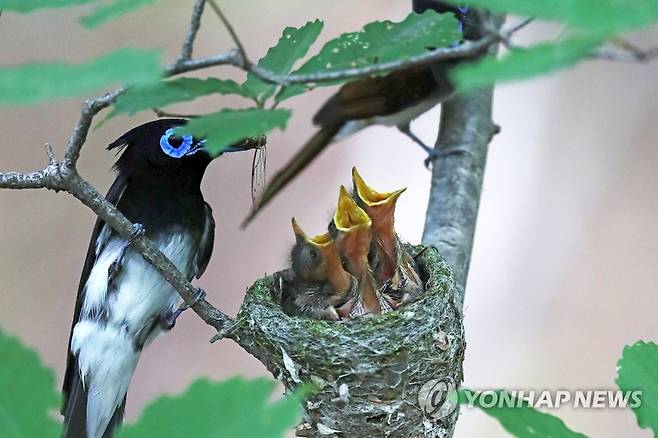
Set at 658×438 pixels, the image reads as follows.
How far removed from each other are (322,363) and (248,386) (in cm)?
97

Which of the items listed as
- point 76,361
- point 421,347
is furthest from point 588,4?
point 76,361

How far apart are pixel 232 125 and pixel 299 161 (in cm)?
82

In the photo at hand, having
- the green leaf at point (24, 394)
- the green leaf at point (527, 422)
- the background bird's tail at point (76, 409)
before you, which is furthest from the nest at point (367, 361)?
the green leaf at point (24, 394)

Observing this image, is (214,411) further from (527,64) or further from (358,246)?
(358,246)

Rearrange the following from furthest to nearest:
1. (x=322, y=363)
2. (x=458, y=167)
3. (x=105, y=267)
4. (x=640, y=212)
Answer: (x=640, y=212) < (x=458, y=167) < (x=105, y=267) < (x=322, y=363)

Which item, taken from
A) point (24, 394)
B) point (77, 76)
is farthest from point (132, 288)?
point (77, 76)

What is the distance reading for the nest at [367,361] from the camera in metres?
1.51

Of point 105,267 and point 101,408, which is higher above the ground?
point 105,267

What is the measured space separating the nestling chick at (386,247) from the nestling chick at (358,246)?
0.12ft

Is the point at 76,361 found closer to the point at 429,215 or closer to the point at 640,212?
the point at 429,215

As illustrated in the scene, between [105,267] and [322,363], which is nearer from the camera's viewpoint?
[322,363]

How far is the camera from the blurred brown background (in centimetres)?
341

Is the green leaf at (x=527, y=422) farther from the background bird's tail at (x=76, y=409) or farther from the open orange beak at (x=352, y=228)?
the background bird's tail at (x=76, y=409)

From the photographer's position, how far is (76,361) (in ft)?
6.34
